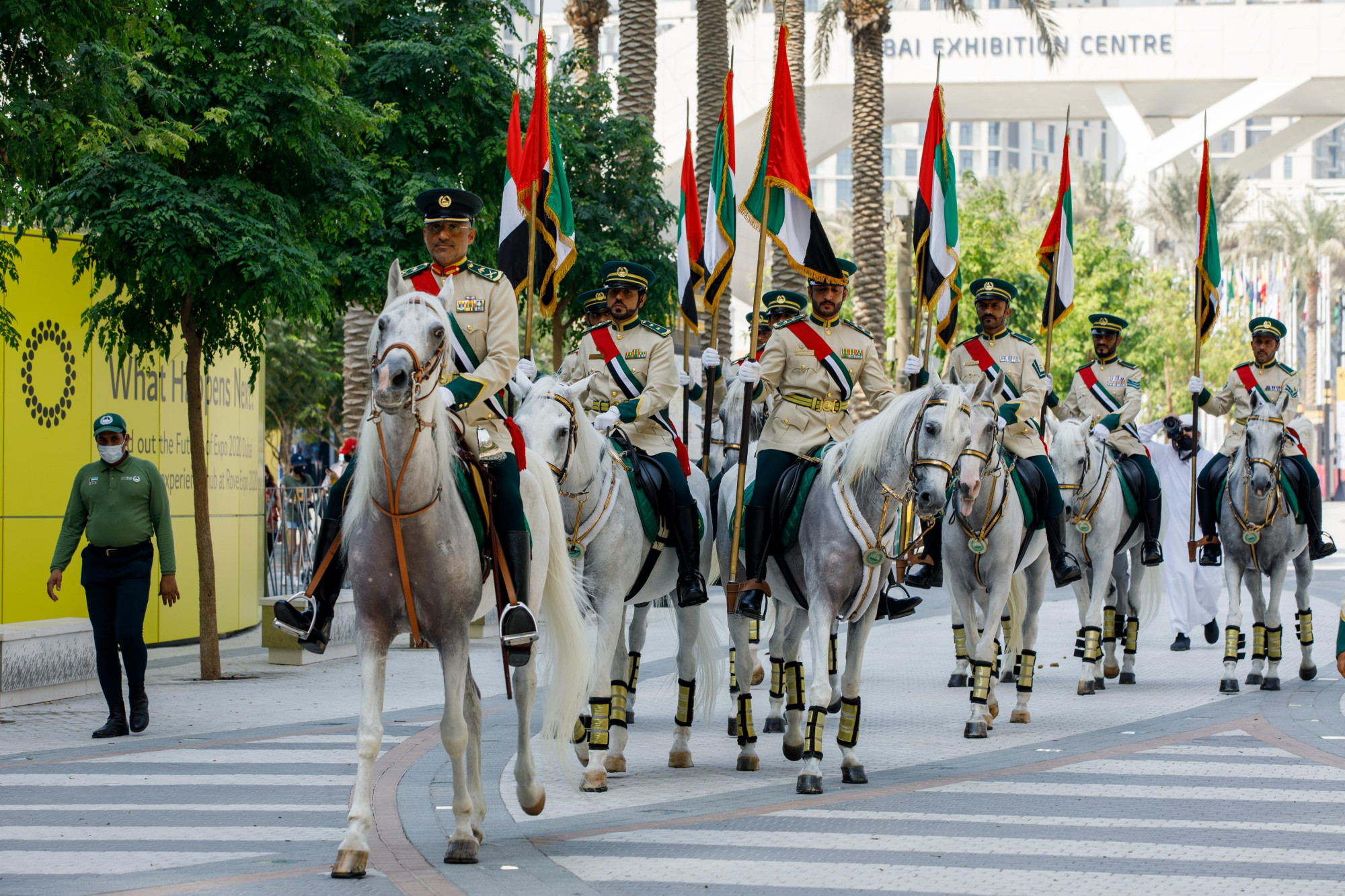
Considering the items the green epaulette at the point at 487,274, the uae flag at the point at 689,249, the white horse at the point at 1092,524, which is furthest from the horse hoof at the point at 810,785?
the white horse at the point at 1092,524

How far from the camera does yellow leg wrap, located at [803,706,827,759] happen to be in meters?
8.94

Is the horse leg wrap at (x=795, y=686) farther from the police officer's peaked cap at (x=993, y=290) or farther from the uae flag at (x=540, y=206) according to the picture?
the police officer's peaked cap at (x=993, y=290)

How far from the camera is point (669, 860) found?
23.7 feet

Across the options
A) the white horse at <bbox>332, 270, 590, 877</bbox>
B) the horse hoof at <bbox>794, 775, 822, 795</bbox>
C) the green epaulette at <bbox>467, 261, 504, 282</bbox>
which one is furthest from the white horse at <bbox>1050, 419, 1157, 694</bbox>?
the white horse at <bbox>332, 270, 590, 877</bbox>

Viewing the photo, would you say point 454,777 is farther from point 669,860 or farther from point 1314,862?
point 1314,862

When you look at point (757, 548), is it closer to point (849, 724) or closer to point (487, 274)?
point (849, 724)

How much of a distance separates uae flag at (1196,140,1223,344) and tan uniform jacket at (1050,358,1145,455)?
1206 mm

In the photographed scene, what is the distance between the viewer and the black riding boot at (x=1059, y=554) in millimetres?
12227

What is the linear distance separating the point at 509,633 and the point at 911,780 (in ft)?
10.7

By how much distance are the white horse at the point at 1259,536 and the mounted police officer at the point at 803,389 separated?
547 cm

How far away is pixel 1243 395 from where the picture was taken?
14.4 meters

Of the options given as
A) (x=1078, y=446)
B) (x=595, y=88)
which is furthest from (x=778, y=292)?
(x=595, y=88)

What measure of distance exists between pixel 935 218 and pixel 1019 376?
143cm

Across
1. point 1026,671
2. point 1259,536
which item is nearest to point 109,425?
point 1026,671
